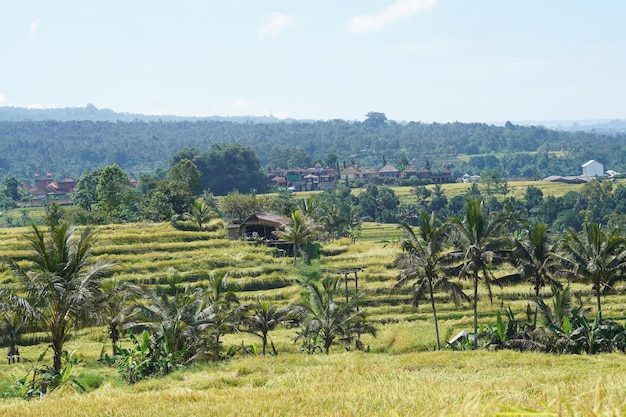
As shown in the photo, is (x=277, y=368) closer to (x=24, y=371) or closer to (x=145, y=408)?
(x=145, y=408)

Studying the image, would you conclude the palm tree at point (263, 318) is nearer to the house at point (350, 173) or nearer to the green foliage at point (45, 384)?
the green foliage at point (45, 384)

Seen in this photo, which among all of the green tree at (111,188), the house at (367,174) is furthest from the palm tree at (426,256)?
the house at (367,174)

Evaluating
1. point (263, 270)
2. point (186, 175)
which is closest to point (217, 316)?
point (263, 270)

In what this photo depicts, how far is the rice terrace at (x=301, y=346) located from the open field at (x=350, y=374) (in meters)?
0.07

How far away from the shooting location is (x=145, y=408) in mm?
11422

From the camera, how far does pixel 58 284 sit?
16.8 meters

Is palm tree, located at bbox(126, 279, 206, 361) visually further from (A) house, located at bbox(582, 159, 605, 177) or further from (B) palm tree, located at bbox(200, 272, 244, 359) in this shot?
(A) house, located at bbox(582, 159, 605, 177)

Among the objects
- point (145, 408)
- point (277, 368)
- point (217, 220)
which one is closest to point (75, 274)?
point (277, 368)

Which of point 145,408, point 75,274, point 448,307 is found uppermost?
point 75,274

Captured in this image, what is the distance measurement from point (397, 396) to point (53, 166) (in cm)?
19575

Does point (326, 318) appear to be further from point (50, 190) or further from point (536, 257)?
point (50, 190)

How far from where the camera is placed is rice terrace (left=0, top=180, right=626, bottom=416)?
36.8 ft

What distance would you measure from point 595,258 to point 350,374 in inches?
559

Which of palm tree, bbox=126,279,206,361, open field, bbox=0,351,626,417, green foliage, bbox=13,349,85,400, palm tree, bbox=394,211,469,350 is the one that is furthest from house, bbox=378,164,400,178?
green foliage, bbox=13,349,85,400
